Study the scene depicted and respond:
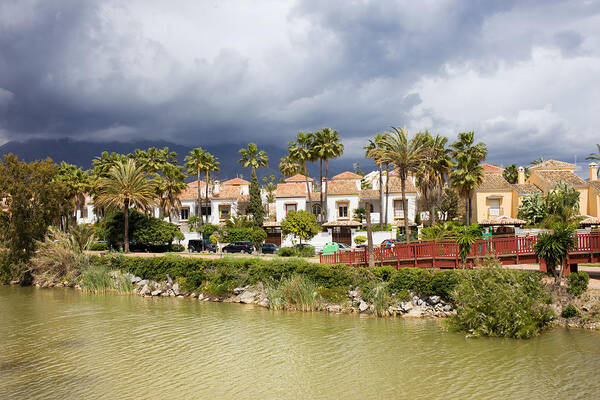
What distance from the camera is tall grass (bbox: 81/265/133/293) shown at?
2869 cm

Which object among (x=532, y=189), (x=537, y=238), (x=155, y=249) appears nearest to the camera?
(x=537, y=238)

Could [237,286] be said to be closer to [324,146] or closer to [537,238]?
[537,238]

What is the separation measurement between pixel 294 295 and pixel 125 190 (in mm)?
23675

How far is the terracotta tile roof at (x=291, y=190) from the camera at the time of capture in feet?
189

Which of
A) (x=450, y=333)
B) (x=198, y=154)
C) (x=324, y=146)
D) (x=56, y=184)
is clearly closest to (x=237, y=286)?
(x=450, y=333)

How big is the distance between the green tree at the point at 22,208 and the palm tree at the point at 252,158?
115 ft

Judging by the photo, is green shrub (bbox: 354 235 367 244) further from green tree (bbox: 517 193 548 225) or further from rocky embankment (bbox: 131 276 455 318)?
rocky embankment (bbox: 131 276 455 318)

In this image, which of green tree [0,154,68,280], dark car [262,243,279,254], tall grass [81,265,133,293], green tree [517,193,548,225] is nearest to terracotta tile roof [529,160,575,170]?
green tree [517,193,548,225]

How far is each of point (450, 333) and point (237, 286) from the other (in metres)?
12.5

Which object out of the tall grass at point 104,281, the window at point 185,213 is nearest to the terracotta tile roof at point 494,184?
the tall grass at point 104,281

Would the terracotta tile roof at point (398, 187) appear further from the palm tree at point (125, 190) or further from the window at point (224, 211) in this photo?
the palm tree at point (125, 190)

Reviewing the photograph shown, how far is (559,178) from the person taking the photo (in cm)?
5247

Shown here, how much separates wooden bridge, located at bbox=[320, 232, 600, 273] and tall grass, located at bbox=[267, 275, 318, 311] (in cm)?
335

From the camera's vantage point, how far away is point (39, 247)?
106 ft
